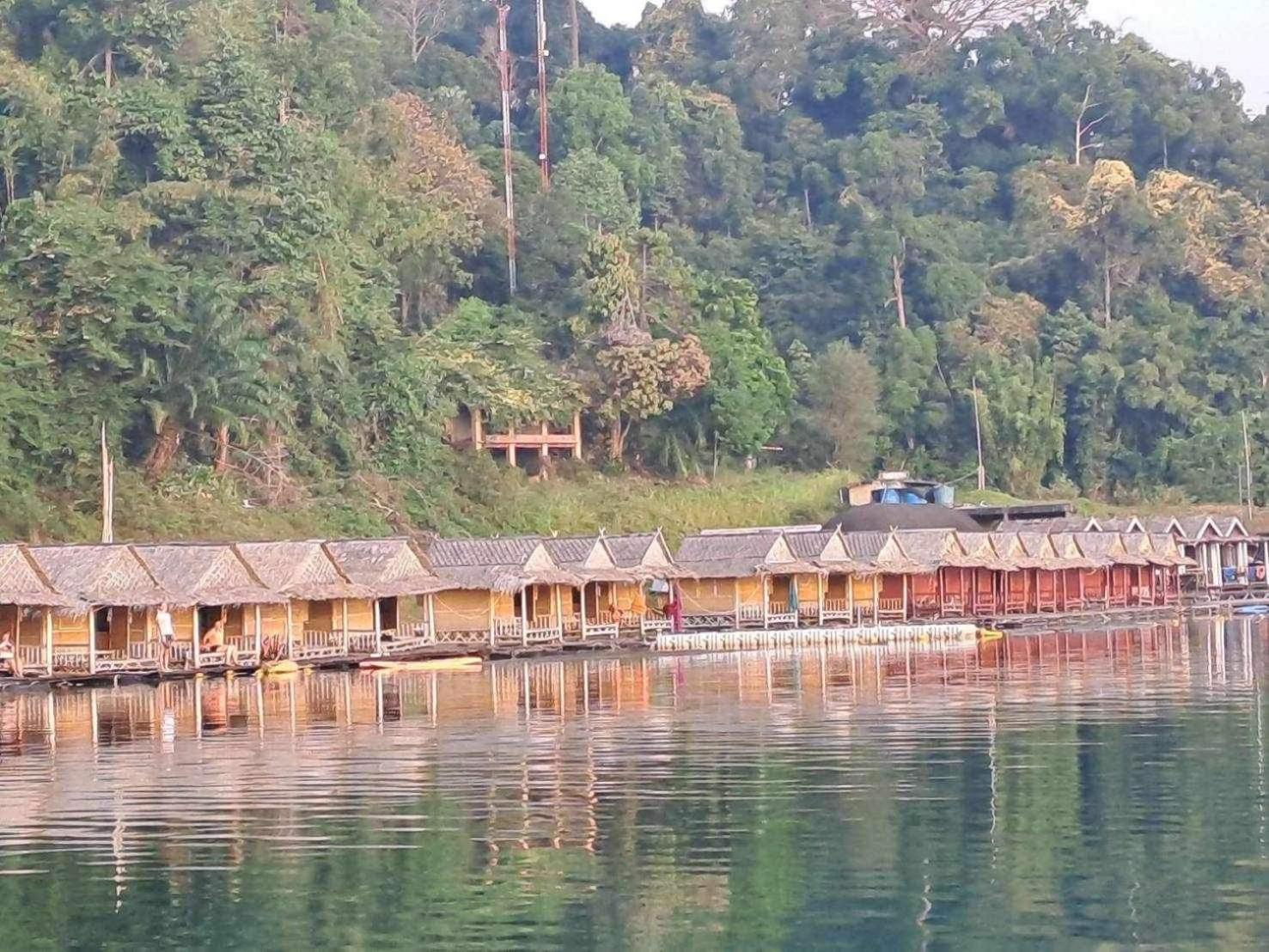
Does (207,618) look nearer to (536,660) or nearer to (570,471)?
(536,660)

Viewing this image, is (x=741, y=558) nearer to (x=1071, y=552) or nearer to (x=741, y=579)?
(x=741, y=579)

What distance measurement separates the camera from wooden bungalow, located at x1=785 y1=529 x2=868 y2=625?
4869 centimetres

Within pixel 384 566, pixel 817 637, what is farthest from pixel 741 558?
pixel 384 566

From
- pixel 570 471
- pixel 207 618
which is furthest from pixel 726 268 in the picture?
pixel 207 618

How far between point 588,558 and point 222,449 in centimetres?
1017

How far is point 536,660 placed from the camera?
41625 mm

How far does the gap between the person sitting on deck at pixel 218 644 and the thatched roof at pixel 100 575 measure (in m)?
1.51

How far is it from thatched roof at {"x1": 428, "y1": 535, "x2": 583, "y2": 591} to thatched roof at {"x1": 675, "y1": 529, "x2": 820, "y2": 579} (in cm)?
465

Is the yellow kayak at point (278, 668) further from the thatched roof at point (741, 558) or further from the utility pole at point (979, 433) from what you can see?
the utility pole at point (979, 433)

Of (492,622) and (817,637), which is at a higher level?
(492,622)

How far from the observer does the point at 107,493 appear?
149 ft

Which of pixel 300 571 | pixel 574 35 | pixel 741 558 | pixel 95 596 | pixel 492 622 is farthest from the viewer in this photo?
pixel 574 35

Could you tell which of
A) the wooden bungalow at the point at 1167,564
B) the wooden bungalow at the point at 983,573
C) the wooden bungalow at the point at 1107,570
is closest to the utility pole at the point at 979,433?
the wooden bungalow at the point at 1167,564

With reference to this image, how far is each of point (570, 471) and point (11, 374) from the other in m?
18.9
